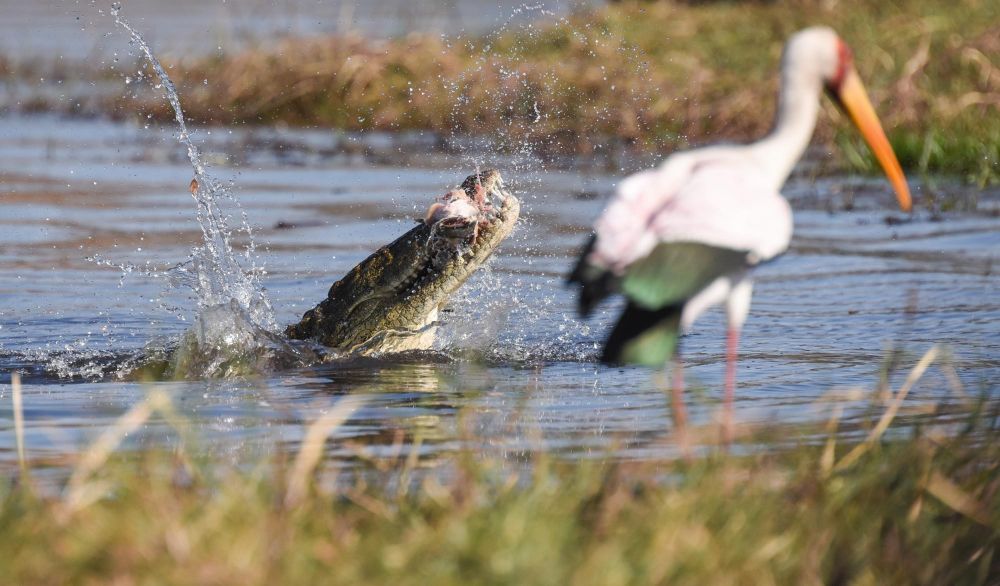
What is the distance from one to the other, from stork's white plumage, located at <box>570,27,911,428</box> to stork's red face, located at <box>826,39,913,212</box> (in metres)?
0.02

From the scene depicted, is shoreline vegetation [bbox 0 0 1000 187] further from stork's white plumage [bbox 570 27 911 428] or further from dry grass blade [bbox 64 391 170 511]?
dry grass blade [bbox 64 391 170 511]

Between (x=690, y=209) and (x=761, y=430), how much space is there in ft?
2.93

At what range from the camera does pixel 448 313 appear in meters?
7.02

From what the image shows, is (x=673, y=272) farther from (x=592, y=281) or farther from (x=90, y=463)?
(x=90, y=463)

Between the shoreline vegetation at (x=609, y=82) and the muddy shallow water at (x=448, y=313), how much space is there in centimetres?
97

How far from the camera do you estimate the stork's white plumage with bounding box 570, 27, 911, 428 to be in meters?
3.49

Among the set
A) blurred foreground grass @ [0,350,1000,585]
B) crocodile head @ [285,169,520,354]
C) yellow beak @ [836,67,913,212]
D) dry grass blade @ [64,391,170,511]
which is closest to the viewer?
blurred foreground grass @ [0,350,1000,585]

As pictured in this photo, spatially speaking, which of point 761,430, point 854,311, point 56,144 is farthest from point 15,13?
point 761,430

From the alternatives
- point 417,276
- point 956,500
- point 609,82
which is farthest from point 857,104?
point 609,82

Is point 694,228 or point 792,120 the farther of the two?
point 792,120

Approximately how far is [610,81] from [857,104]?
986 cm

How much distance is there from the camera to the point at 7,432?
4.71m

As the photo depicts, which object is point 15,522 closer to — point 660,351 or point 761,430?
point 660,351

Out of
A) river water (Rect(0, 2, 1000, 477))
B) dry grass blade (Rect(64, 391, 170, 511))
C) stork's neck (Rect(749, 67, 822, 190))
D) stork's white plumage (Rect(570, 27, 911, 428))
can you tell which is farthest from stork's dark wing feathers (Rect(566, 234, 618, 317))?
dry grass blade (Rect(64, 391, 170, 511))
